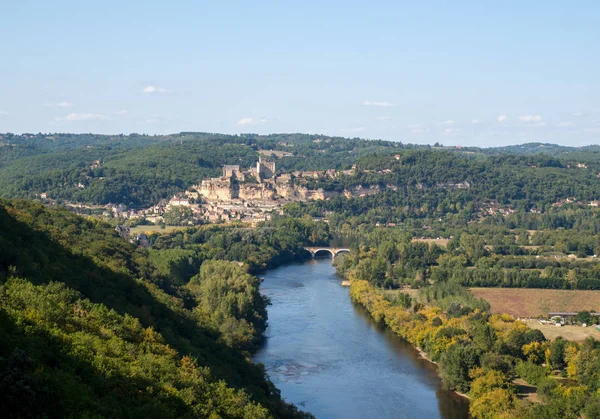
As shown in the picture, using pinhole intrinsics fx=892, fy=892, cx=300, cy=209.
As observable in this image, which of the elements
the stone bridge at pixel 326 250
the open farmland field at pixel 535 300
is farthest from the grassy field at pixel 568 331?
the stone bridge at pixel 326 250

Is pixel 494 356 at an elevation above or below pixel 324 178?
below

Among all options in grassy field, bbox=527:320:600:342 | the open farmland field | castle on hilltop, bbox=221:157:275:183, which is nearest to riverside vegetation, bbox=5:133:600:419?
the open farmland field

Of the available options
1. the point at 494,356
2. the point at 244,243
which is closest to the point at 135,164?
the point at 244,243

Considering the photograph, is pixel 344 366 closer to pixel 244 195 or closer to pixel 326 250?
pixel 326 250

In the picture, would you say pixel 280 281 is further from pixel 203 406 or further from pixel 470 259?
pixel 203 406

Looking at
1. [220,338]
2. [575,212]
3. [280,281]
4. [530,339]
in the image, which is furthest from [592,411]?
[575,212]

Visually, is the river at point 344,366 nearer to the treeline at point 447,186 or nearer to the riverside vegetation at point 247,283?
the riverside vegetation at point 247,283
